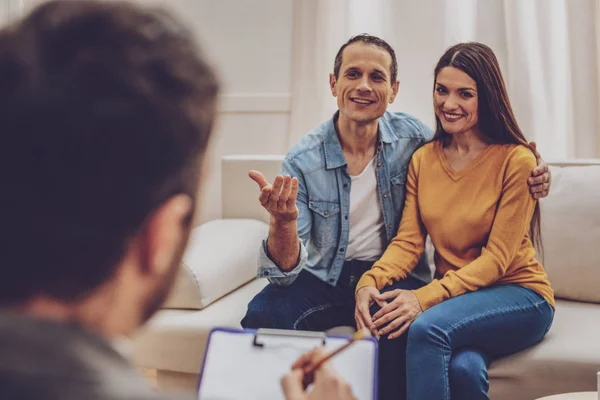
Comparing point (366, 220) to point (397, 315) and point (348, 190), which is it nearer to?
point (348, 190)

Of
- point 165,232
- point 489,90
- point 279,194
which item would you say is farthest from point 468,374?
point 165,232

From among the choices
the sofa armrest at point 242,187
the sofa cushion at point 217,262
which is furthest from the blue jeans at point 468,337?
the sofa armrest at point 242,187

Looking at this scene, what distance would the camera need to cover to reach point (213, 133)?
1.64 feet

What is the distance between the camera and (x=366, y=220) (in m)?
1.98

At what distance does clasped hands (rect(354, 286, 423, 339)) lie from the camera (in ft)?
5.62

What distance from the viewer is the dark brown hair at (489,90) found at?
1820 millimetres

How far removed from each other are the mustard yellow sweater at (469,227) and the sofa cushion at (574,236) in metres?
0.21

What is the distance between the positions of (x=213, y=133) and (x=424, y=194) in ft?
4.77

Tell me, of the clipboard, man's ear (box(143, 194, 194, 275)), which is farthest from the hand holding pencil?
the clipboard

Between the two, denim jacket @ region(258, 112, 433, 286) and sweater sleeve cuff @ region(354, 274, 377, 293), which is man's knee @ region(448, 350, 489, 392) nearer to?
sweater sleeve cuff @ region(354, 274, 377, 293)

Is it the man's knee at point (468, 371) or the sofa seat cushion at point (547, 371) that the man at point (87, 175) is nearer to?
the man's knee at point (468, 371)

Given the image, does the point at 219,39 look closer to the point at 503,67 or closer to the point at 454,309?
the point at 503,67

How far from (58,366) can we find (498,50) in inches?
99.5

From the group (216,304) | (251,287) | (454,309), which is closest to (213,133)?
(454,309)
